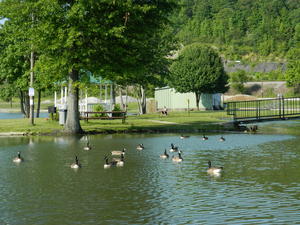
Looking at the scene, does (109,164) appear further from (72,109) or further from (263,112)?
(263,112)

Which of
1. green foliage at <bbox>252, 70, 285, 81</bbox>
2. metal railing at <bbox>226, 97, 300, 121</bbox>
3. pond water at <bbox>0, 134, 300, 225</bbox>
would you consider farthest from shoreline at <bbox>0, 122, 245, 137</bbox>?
green foliage at <bbox>252, 70, 285, 81</bbox>

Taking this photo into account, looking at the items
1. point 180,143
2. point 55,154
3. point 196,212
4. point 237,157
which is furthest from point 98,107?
point 196,212

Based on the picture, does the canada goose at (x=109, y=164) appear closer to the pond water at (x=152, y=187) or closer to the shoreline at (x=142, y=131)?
the pond water at (x=152, y=187)

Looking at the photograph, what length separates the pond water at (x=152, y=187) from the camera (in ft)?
45.7

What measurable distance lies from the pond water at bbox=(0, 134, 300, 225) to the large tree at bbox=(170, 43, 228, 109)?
61977mm

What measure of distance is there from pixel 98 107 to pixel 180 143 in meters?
23.4

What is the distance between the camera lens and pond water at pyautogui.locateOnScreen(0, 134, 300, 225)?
45.7 feet

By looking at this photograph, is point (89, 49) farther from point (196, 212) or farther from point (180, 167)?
point (196, 212)

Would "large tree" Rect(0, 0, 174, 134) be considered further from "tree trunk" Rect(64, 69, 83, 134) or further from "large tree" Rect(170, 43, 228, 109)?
"large tree" Rect(170, 43, 228, 109)

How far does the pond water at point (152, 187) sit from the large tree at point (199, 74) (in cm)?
6198

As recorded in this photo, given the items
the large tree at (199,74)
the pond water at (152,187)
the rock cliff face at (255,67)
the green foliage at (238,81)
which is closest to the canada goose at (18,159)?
the pond water at (152,187)

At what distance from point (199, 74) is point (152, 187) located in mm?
75993

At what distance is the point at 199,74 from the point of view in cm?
9312

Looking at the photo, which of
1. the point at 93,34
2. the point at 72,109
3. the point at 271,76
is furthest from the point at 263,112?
the point at 271,76
